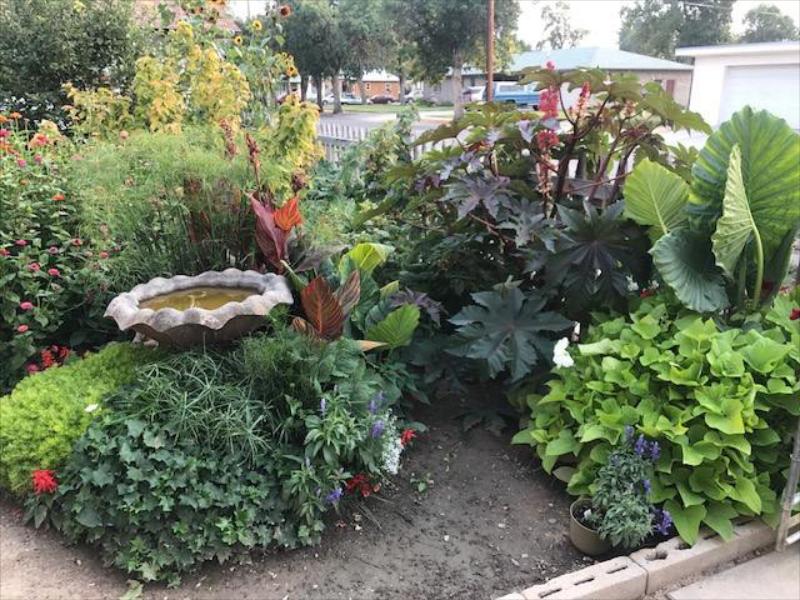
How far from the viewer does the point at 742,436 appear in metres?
2.44

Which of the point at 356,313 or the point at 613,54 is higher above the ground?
the point at 613,54

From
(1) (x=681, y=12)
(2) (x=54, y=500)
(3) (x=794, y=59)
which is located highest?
(1) (x=681, y=12)

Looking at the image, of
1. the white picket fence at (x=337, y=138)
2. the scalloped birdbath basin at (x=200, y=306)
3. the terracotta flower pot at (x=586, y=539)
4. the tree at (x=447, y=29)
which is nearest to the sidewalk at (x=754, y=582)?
the terracotta flower pot at (x=586, y=539)

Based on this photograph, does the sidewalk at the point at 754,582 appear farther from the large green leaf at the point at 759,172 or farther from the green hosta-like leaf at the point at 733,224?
the large green leaf at the point at 759,172

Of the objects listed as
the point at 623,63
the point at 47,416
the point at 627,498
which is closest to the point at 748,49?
the point at 623,63

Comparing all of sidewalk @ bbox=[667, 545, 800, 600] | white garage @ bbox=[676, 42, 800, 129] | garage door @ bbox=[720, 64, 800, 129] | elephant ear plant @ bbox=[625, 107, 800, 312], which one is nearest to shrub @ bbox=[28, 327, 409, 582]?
sidewalk @ bbox=[667, 545, 800, 600]

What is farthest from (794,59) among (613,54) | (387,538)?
(387,538)

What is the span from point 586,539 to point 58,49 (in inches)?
259

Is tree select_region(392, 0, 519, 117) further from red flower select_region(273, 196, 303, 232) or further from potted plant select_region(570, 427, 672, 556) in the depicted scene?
potted plant select_region(570, 427, 672, 556)

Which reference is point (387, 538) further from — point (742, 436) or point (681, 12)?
point (681, 12)

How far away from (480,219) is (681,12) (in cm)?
5359

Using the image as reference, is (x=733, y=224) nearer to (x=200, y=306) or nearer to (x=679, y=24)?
(x=200, y=306)

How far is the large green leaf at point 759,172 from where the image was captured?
277 cm

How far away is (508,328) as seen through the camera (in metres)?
3.06
